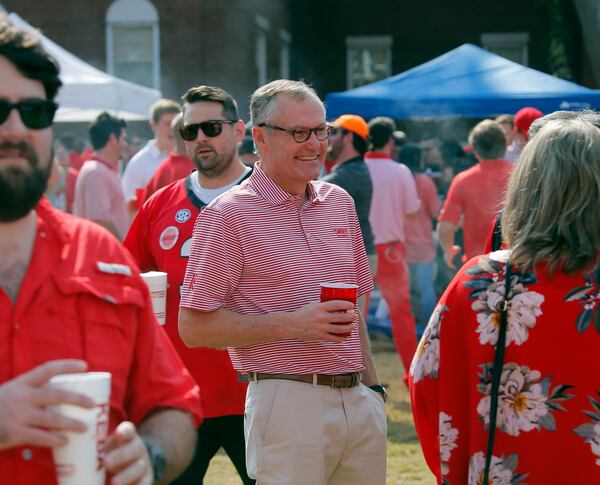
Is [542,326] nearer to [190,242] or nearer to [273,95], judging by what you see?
[273,95]

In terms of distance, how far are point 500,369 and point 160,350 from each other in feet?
3.76

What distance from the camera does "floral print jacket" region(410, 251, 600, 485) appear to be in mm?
3195

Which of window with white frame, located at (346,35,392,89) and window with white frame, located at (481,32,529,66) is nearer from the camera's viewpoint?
window with white frame, located at (481,32,529,66)

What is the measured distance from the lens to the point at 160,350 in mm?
2629

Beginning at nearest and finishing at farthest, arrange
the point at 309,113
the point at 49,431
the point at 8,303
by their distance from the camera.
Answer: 1. the point at 49,431
2. the point at 8,303
3. the point at 309,113

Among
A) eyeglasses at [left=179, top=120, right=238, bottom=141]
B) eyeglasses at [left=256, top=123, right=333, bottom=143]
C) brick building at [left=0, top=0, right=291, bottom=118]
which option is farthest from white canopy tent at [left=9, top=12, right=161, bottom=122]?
eyeglasses at [left=256, top=123, right=333, bottom=143]

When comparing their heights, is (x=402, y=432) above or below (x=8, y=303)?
below

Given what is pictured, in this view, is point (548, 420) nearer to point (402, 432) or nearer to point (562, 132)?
point (562, 132)

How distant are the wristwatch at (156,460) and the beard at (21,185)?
60 cm

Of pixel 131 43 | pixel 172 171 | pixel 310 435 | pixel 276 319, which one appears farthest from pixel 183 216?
pixel 131 43

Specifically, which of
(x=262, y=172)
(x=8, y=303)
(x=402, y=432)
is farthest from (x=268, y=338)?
(x=402, y=432)

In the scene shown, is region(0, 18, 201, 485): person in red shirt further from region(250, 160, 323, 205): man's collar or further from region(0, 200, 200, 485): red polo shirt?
region(250, 160, 323, 205): man's collar

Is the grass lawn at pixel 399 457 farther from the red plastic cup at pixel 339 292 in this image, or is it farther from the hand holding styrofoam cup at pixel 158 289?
the red plastic cup at pixel 339 292

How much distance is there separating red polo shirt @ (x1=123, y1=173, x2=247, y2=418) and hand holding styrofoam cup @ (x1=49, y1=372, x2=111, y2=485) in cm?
263
